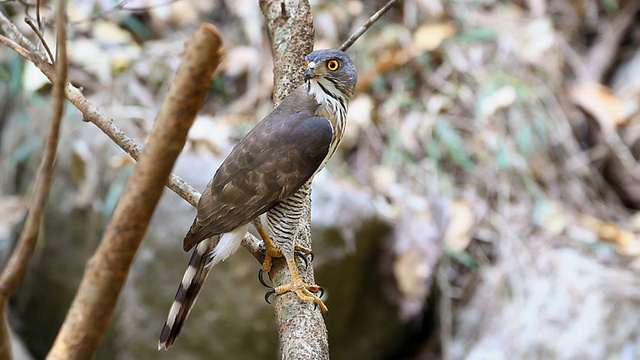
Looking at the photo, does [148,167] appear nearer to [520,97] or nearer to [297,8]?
[297,8]

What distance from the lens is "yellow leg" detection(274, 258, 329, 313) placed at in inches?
84.9

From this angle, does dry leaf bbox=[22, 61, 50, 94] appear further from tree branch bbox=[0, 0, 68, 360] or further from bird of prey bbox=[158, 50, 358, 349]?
tree branch bbox=[0, 0, 68, 360]

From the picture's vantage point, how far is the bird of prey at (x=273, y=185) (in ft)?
7.38

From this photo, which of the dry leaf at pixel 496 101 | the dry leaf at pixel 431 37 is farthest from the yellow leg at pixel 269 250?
the dry leaf at pixel 431 37

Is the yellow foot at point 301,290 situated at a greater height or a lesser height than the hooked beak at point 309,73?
lesser

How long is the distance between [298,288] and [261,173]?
38 centimetres

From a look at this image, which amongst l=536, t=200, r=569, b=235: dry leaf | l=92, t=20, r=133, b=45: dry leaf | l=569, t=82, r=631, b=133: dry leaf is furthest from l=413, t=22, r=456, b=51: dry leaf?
l=92, t=20, r=133, b=45: dry leaf

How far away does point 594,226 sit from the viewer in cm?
510

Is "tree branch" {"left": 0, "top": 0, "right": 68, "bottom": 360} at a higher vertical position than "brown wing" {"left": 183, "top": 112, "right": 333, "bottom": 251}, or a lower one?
lower

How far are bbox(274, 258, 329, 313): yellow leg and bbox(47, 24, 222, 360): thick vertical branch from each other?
4.16ft

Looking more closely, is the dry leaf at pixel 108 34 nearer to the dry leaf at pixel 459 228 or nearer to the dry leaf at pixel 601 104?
the dry leaf at pixel 459 228

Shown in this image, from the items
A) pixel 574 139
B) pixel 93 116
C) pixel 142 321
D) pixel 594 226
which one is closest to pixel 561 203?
pixel 594 226

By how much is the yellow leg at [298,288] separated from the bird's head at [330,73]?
0.59 m

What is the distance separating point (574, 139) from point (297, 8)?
13.1 feet
